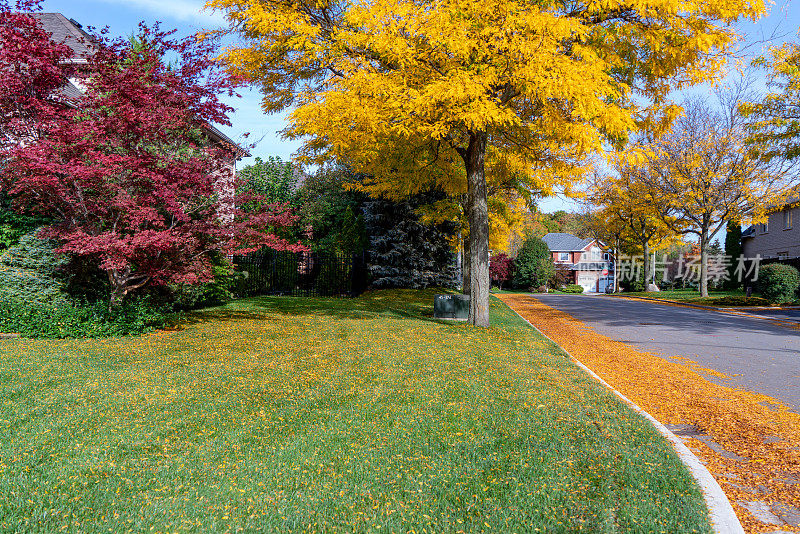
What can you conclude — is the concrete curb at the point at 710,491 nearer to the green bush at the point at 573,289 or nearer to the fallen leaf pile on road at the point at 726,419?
the fallen leaf pile on road at the point at 726,419

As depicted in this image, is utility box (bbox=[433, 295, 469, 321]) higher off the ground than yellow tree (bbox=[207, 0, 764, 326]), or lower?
lower

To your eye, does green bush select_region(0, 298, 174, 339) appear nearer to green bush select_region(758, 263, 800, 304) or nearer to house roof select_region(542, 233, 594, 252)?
green bush select_region(758, 263, 800, 304)

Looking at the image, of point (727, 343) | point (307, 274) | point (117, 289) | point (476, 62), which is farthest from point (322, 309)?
point (727, 343)

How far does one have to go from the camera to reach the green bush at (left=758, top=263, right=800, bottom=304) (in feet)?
72.4

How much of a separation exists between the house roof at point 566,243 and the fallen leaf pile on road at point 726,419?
59.1 metres

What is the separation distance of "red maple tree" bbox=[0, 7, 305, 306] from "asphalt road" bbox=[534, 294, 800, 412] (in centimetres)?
846

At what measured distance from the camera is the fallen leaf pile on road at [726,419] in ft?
12.3

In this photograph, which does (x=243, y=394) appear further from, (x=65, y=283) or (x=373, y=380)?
(x=65, y=283)

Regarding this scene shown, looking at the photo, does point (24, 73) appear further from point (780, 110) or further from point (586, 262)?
point (586, 262)

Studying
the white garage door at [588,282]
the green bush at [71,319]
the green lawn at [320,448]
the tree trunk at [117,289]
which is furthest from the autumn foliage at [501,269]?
the green lawn at [320,448]

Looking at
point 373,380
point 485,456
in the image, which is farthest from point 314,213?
point 485,456

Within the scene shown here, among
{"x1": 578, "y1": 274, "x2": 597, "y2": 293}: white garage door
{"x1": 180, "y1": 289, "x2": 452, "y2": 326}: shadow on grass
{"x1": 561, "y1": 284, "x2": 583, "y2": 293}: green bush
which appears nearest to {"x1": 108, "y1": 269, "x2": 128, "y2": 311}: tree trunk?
{"x1": 180, "y1": 289, "x2": 452, "y2": 326}: shadow on grass

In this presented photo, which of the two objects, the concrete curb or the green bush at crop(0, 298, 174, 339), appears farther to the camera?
the green bush at crop(0, 298, 174, 339)

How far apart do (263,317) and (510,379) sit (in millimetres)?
7986
